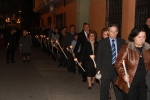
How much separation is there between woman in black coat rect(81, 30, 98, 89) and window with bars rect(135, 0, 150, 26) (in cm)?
160

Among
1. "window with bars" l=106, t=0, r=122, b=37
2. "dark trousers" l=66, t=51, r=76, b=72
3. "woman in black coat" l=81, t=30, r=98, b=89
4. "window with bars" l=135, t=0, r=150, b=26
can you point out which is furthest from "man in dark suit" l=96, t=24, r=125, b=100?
"dark trousers" l=66, t=51, r=76, b=72

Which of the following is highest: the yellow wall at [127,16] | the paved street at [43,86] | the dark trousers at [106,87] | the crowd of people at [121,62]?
the yellow wall at [127,16]

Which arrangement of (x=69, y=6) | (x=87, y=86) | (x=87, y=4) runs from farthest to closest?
(x=69, y=6), (x=87, y=4), (x=87, y=86)

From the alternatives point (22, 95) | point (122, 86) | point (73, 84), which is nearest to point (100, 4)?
point (73, 84)

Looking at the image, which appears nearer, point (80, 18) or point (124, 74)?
point (124, 74)

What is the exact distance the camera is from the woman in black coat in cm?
820

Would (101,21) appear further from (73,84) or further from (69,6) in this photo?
(69,6)

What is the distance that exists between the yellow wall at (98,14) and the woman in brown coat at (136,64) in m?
7.65

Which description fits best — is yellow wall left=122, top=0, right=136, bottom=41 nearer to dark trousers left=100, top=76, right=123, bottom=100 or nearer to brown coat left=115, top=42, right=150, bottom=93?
dark trousers left=100, top=76, right=123, bottom=100

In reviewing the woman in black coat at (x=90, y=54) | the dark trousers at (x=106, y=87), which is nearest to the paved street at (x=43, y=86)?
the woman in black coat at (x=90, y=54)

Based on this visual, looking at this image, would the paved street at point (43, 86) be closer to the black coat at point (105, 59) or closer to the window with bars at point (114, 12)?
the black coat at point (105, 59)

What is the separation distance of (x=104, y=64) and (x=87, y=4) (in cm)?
1134

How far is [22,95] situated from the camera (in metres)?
7.99

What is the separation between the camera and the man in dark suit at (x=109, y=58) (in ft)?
19.7
